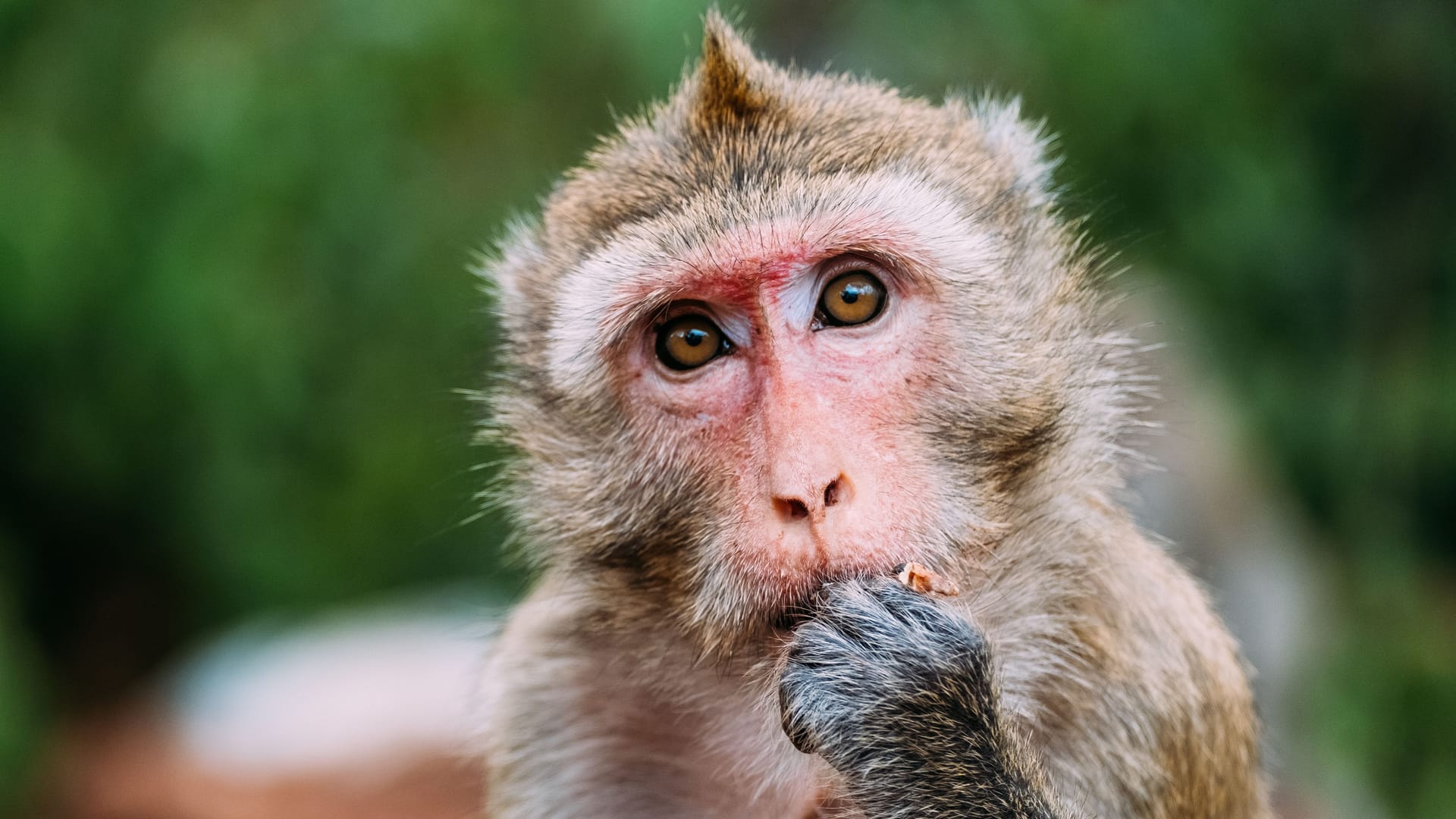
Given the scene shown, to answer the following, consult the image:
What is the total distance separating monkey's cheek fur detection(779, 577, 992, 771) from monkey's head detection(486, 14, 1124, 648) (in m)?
0.07

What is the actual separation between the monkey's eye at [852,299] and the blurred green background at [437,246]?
2.66m

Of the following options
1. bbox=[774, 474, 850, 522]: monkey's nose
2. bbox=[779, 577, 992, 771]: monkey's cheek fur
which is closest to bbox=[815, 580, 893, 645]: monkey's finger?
bbox=[779, 577, 992, 771]: monkey's cheek fur

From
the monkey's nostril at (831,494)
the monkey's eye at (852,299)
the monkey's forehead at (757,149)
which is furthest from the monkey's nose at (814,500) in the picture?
the monkey's forehead at (757,149)

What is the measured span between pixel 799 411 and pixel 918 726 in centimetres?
56

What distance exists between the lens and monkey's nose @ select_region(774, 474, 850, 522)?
2.02 metres

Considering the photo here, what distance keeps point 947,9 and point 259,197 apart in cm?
310

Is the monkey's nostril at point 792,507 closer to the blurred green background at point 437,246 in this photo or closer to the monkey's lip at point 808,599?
the monkey's lip at point 808,599

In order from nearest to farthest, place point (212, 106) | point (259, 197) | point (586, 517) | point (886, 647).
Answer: point (886, 647) < point (586, 517) < point (212, 106) < point (259, 197)

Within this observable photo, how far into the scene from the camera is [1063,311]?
8.66 feet

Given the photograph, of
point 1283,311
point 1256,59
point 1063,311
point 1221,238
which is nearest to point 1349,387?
point 1283,311

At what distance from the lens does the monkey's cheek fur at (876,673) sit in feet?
6.84

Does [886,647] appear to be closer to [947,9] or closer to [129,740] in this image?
[947,9]

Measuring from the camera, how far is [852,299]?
7.70ft

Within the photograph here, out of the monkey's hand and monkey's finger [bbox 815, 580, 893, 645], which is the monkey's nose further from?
the monkey's hand
